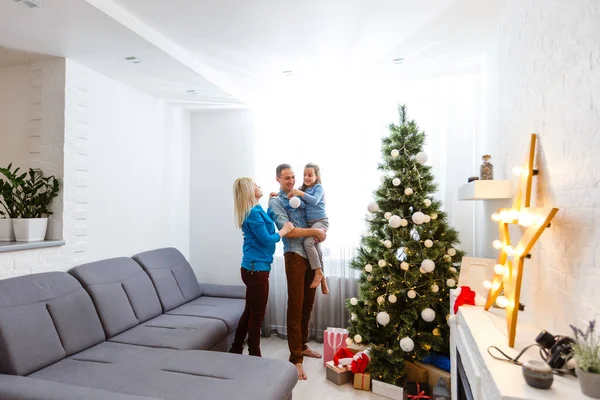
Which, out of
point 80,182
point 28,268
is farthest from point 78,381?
point 80,182

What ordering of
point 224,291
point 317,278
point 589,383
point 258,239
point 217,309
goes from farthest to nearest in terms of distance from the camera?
point 224,291
point 217,309
point 317,278
point 258,239
point 589,383

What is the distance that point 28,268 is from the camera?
8.25 ft

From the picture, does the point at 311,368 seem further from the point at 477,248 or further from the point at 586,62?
the point at 586,62

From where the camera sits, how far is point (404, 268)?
2689 millimetres

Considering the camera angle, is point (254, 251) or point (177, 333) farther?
point (254, 251)

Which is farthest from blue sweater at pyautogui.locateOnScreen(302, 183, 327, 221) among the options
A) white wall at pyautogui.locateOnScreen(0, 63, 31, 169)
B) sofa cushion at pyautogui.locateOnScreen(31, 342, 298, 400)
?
white wall at pyautogui.locateOnScreen(0, 63, 31, 169)

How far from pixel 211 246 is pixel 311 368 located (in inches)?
71.1

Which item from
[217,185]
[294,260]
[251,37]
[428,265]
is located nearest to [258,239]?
[294,260]

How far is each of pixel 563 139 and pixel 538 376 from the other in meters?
0.85

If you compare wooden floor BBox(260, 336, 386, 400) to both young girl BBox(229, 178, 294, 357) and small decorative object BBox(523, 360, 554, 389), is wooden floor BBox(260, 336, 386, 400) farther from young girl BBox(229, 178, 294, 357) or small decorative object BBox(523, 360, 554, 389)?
small decorative object BBox(523, 360, 554, 389)

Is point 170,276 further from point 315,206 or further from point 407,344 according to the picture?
point 407,344

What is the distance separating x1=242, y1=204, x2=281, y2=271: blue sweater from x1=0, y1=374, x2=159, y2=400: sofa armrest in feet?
4.22

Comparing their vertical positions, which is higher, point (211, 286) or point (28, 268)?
point (28, 268)

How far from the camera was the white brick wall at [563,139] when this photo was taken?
120cm
